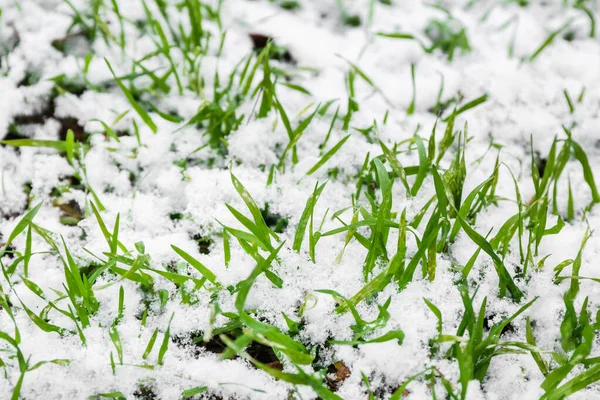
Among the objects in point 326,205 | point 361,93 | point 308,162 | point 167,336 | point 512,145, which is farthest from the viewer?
point 361,93

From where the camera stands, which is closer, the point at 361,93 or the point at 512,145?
the point at 512,145

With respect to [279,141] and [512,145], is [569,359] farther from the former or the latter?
[279,141]

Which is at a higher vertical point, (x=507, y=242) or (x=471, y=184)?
(x=471, y=184)

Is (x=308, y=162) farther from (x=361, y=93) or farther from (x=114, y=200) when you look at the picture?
(x=114, y=200)

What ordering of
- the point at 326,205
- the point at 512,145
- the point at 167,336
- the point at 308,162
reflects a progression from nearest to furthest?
the point at 167,336 < the point at 326,205 < the point at 308,162 < the point at 512,145

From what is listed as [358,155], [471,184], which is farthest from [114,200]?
[471,184]

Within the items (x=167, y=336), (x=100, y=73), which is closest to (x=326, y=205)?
(x=167, y=336)

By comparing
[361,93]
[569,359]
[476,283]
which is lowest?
[569,359]
